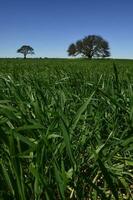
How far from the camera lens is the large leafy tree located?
109 meters

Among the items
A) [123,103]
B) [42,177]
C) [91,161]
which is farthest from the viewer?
[123,103]

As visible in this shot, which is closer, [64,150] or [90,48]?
[64,150]

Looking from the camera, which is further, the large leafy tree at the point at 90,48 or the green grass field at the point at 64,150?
the large leafy tree at the point at 90,48

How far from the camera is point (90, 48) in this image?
363 ft

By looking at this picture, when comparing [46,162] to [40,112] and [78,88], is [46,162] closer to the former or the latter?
[40,112]

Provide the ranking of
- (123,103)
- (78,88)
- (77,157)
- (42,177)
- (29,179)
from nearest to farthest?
(42,177)
(29,179)
(77,157)
(123,103)
(78,88)

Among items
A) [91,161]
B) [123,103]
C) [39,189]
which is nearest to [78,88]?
[123,103]

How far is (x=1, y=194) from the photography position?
63.7 inches

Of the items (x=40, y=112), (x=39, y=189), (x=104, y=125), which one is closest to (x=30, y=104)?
(x=40, y=112)

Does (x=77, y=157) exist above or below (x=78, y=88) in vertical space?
below

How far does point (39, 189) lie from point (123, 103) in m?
1.18

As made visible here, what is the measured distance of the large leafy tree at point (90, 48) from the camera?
358 ft

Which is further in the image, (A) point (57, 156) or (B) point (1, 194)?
(A) point (57, 156)

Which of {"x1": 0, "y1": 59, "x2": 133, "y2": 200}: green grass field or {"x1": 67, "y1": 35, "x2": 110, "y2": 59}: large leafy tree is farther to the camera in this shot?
{"x1": 67, "y1": 35, "x2": 110, "y2": 59}: large leafy tree
